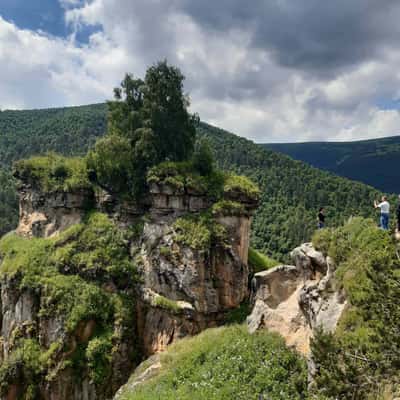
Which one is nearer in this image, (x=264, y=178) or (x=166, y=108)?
(x=166, y=108)

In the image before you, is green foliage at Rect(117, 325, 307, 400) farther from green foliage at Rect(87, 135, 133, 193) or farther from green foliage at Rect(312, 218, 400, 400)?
green foliage at Rect(87, 135, 133, 193)

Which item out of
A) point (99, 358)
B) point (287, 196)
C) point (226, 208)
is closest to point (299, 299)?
point (226, 208)

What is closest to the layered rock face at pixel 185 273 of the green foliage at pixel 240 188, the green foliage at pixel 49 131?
the green foliage at pixel 240 188

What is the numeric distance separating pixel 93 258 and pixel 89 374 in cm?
718

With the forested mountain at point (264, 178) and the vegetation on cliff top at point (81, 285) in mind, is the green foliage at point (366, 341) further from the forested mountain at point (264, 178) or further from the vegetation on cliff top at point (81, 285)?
the forested mountain at point (264, 178)

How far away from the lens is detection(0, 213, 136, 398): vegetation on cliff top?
65.4ft

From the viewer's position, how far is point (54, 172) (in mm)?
27094

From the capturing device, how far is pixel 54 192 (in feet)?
87.8

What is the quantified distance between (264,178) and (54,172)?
177ft

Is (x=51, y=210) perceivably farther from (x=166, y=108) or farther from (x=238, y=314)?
(x=238, y=314)

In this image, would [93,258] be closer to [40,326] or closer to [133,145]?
[40,326]

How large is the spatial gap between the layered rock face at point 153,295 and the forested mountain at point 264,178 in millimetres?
32149

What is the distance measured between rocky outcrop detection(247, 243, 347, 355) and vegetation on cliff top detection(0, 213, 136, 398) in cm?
925

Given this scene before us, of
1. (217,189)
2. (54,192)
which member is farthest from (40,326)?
(217,189)
